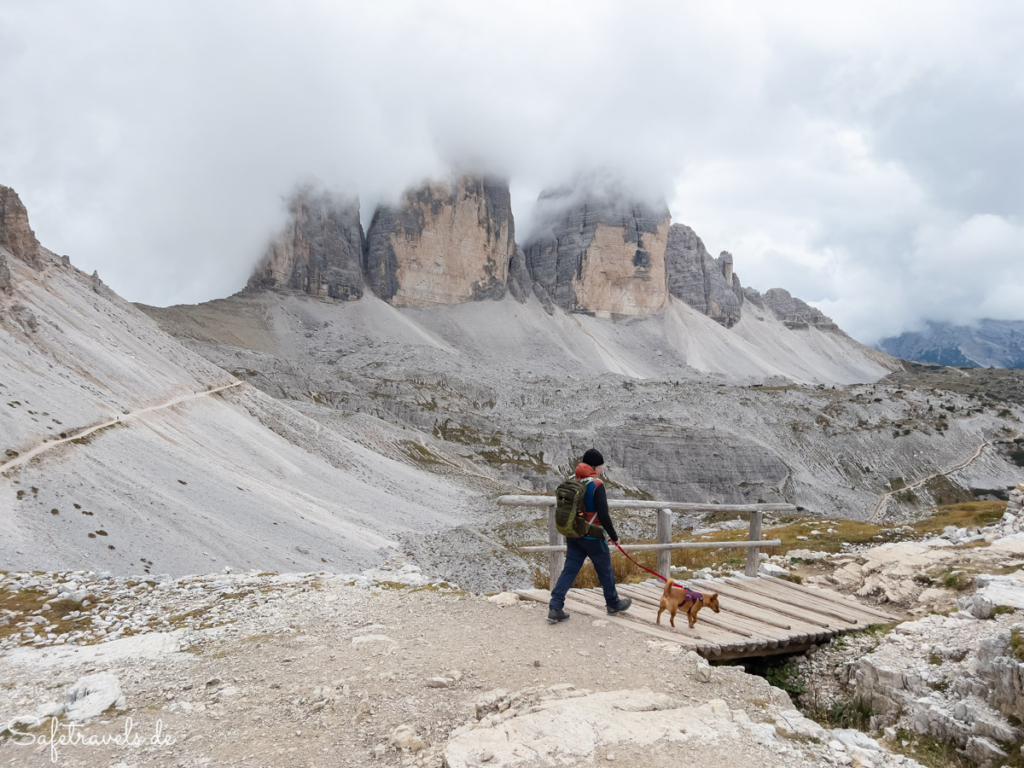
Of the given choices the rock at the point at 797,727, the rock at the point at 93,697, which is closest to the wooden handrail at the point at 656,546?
the rock at the point at 797,727

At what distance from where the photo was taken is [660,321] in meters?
151

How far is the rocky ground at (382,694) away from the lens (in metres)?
4.75

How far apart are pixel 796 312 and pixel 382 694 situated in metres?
213

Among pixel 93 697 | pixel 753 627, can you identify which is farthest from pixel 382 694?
pixel 753 627

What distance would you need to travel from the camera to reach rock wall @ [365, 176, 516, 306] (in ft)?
447

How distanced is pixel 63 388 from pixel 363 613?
24.2m

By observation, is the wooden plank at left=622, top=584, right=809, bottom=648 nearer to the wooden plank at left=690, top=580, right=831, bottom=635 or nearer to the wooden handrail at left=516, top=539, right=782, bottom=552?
the wooden plank at left=690, top=580, right=831, bottom=635

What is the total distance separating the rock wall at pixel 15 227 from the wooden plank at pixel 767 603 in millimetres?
44626

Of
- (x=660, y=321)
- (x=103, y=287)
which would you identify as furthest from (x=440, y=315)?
(x=103, y=287)

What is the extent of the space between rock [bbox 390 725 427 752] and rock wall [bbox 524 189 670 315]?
144386 millimetres

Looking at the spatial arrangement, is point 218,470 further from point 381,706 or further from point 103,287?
point 103,287

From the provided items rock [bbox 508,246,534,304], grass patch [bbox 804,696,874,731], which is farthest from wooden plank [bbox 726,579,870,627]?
rock [bbox 508,246,534,304]

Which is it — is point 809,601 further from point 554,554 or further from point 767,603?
point 554,554

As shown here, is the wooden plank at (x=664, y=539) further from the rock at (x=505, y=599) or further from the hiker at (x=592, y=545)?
the rock at (x=505, y=599)
